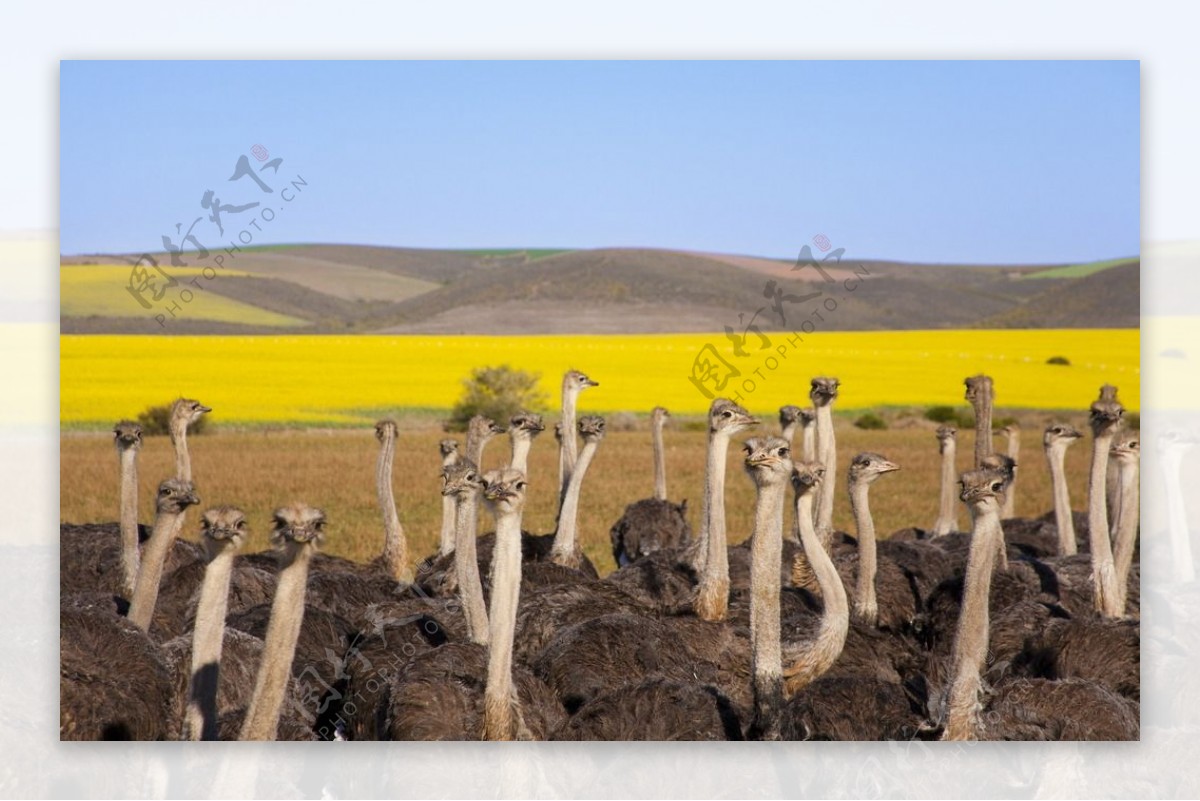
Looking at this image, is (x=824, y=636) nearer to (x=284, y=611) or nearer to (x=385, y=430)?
(x=284, y=611)

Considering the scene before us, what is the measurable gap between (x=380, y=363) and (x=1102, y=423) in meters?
8.15

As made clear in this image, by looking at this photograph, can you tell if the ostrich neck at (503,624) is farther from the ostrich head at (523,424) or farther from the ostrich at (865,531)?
the ostrich at (865,531)

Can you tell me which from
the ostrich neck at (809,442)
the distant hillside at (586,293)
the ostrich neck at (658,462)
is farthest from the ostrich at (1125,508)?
the ostrich neck at (658,462)

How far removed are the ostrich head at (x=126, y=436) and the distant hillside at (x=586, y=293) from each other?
478 millimetres

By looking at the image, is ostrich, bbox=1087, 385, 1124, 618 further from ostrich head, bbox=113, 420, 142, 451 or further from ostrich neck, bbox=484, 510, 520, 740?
ostrich head, bbox=113, 420, 142, 451

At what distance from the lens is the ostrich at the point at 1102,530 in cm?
817

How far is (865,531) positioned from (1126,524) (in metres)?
1.26

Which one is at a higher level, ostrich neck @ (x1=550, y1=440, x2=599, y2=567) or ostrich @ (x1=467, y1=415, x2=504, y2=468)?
ostrich @ (x1=467, y1=415, x2=504, y2=468)

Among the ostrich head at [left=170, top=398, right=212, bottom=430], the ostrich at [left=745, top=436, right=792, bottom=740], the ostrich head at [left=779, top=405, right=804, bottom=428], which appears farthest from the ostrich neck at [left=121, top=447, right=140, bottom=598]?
A: the ostrich head at [left=779, top=405, right=804, bottom=428]

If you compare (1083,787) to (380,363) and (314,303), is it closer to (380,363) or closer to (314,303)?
(314,303)

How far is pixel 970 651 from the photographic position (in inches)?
249

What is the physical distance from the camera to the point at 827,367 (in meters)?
14.3

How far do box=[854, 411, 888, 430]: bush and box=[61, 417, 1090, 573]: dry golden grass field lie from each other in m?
0.16

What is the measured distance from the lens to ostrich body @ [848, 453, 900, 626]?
26.2 feet
